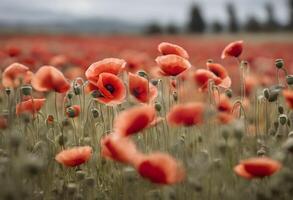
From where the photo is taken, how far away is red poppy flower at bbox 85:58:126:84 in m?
2.26

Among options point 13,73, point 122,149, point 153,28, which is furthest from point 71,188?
point 153,28

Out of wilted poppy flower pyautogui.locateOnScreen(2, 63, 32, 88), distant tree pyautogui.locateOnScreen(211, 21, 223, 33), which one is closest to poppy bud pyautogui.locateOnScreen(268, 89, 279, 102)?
wilted poppy flower pyautogui.locateOnScreen(2, 63, 32, 88)

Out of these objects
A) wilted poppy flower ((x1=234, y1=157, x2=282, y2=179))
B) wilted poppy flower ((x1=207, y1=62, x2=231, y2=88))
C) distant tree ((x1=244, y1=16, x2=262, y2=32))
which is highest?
distant tree ((x1=244, y1=16, x2=262, y2=32))

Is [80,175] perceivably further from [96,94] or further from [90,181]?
[96,94]

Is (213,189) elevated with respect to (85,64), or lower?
lower

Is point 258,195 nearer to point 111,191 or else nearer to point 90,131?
point 111,191

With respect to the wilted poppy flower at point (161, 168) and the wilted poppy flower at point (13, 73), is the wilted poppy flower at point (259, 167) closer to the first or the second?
the wilted poppy flower at point (161, 168)

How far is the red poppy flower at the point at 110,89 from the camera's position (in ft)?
7.04

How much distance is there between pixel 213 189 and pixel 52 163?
0.69 m

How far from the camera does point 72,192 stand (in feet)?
6.29

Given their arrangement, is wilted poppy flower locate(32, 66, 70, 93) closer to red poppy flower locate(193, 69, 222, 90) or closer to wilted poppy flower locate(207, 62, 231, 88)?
red poppy flower locate(193, 69, 222, 90)

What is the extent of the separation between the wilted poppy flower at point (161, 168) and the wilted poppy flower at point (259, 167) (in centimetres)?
24

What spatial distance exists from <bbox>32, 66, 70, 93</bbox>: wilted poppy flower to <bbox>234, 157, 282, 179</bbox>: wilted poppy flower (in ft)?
2.71

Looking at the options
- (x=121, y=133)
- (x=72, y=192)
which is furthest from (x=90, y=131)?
(x=121, y=133)
